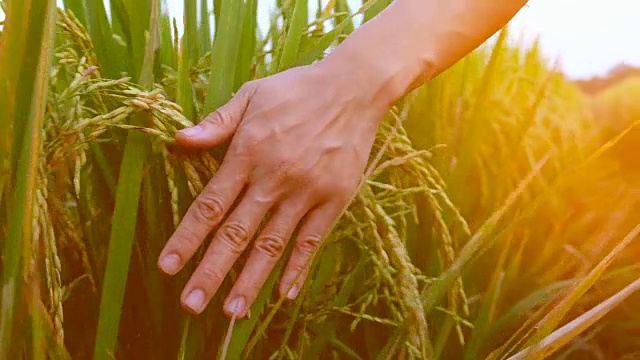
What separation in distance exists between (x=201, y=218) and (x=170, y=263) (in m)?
0.06

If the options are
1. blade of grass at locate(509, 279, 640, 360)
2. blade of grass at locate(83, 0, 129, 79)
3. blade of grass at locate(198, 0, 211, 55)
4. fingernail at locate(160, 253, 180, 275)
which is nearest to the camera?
blade of grass at locate(509, 279, 640, 360)

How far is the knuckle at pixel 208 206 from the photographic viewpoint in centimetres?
88

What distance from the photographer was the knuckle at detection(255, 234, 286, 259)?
36.6 inches

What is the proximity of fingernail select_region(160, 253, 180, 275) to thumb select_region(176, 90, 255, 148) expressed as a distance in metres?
0.14

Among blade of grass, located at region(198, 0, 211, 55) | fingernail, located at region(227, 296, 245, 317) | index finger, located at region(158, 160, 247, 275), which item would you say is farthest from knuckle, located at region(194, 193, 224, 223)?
blade of grass, located at region(198, 0, 211, 55)

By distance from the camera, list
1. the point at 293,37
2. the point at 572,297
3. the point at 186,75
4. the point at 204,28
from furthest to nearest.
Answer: the point at 204,28
the point at 293,37
the point at 186,75
the point at 572,297

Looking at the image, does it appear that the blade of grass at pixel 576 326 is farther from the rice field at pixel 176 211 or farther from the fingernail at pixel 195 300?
the fingernail at pixel 195 300

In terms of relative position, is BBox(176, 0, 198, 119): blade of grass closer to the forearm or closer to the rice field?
the rice field

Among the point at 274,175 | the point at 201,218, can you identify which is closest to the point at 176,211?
the point at 201,218

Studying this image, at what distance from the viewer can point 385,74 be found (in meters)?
1.01

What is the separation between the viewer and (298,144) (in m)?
0.95

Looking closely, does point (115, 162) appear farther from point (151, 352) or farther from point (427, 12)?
point (427, 12)

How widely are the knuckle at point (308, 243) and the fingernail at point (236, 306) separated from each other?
4.6 inches

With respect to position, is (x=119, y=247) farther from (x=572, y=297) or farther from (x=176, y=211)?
(x=572, y=297)
